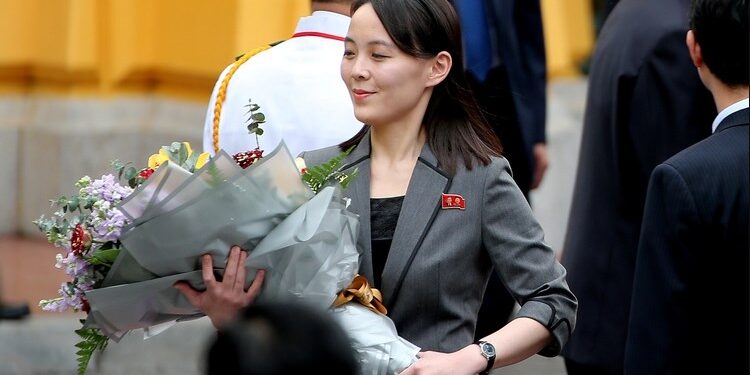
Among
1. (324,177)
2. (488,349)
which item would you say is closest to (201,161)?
(324,177)

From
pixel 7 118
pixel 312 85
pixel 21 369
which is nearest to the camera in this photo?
pixel 312 85

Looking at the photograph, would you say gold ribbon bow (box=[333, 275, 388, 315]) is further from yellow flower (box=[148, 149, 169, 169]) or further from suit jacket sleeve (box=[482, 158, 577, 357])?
yellow flower (box=[148, 149, 169, 169])

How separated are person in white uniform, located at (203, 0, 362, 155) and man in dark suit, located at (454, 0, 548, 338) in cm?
130

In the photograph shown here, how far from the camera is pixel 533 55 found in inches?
238

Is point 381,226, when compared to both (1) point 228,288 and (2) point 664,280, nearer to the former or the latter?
(1) point 228,288

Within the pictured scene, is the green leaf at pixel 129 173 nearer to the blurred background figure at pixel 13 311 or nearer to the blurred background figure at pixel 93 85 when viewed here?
the blurred background figure at pixel 13 311

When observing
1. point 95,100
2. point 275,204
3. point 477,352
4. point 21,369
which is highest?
point 275,204

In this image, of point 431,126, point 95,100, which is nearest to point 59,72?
Answer: point 95,100

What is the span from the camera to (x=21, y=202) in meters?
10.0

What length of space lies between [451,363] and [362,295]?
0.82ft

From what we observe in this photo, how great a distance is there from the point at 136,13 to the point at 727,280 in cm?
687

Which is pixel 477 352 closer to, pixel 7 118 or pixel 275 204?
pixel 275 204

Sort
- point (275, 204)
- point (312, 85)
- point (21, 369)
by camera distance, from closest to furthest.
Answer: point (275, 204) < point (312, 85) < point (21, 369)

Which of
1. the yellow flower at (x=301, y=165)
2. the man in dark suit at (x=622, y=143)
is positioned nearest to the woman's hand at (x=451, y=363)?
the yellow flower at (x=301, y=165)
